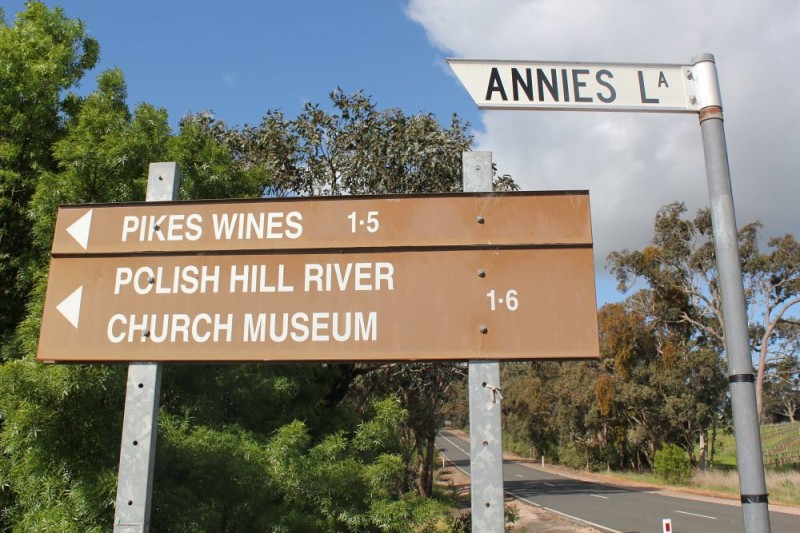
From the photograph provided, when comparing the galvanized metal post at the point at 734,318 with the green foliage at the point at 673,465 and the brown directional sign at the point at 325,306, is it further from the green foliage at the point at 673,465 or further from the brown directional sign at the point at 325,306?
the green foliage at the point at 673,465

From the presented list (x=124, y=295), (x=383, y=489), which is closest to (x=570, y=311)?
(x=124, y=295)

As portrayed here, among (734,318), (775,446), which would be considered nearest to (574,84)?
(734,318)

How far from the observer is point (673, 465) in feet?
117

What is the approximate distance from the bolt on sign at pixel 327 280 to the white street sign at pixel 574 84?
530 millimetres

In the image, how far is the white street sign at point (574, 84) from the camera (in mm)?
3418

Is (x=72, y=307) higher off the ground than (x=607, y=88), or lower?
lower

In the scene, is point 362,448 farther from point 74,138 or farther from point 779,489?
point 779,489

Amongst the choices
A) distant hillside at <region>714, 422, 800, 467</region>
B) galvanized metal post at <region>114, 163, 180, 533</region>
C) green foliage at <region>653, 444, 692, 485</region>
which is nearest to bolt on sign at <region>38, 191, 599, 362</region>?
galvanized metal post at <region>114, 163, 180, 533</region>

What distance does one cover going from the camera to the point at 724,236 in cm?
300

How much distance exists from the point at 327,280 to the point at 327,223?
1.02 feet

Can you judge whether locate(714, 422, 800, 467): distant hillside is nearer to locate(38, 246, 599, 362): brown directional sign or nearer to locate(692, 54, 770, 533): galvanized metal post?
locate(692, 54, 770, 533): galvanized metal post

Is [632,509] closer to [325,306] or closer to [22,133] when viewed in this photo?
[22,133]

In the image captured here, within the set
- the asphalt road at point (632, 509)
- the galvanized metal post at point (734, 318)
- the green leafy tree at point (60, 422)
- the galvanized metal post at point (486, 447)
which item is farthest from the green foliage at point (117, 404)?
the asphalt road at point (632, 509)

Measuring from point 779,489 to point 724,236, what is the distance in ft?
91.3
